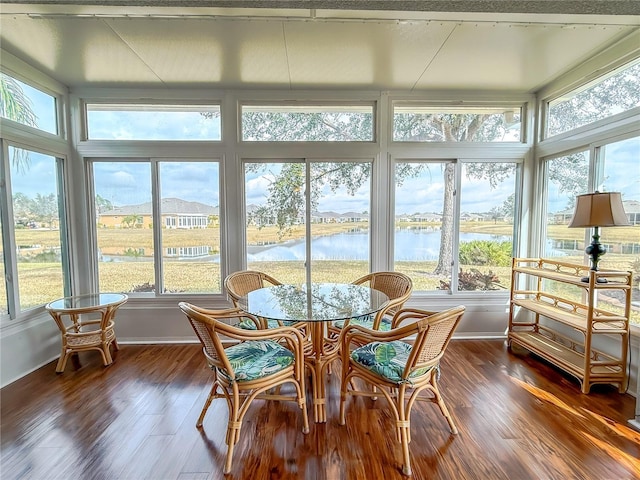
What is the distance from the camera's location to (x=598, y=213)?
223 cm

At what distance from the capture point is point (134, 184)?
3.36 metres

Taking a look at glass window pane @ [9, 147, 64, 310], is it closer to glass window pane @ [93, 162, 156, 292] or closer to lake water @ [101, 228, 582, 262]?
glass window pane @ [93, 162, 156, 292]

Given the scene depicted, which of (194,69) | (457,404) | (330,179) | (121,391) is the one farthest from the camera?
(330,179)

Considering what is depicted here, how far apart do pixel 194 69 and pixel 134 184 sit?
1531 mm

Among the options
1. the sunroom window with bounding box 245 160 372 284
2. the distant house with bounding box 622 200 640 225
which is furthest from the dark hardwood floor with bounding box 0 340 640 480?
the distant house with bounding box 622 200 640 225

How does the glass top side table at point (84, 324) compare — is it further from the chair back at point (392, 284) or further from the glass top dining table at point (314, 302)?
the chair back at point (392, 284)

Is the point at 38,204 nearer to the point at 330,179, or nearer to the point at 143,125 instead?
the point at 143,125

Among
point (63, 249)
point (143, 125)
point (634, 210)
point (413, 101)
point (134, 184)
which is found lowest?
point (63, 249)

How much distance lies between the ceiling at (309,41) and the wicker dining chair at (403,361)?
1.82 metres

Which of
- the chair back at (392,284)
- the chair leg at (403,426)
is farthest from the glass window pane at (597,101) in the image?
the chair leg at (403,426)

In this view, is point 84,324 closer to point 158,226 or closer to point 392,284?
point 158,226

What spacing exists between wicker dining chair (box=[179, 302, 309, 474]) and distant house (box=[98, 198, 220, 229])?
68.0 inches

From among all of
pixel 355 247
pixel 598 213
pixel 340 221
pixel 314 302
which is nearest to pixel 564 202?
pixel 598 213

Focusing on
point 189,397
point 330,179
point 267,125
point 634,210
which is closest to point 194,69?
point 267,125
